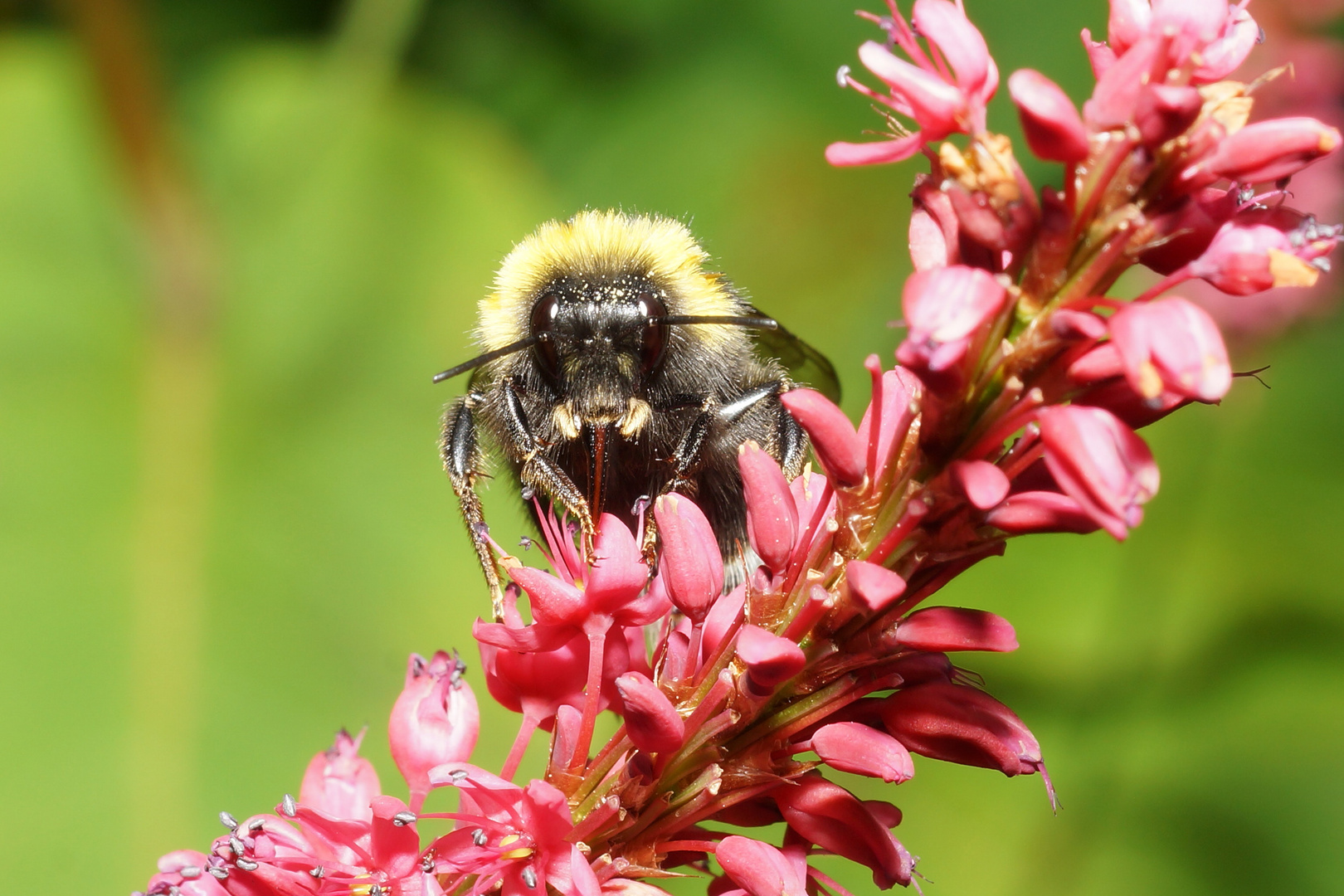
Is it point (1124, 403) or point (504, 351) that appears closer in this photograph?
point (1124, 403)

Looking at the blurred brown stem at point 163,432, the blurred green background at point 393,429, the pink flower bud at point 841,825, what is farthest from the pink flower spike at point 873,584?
the blurred brown stem at point 163,432

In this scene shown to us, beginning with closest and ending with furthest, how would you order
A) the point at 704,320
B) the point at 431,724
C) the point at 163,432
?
1. the point at 431,724
2. the point at 704,320
3. the point at 163,432

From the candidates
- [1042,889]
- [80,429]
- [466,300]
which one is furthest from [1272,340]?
[80,429]

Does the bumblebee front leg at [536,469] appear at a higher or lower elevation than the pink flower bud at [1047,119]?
higher

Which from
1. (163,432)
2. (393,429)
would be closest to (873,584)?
(393,429)

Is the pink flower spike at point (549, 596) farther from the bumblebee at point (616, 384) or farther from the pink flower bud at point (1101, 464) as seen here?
the pink flower bud at point (1101, 464)

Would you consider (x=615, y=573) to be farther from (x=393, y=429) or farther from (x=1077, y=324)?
(x=393, y=429)
